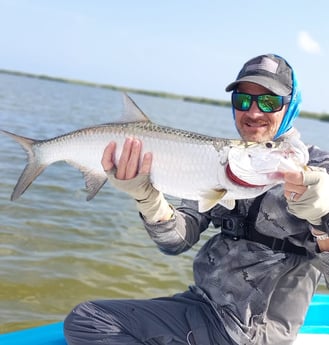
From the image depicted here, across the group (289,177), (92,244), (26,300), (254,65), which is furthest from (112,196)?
(289,177)

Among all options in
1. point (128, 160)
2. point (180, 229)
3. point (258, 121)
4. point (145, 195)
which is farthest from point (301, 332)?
point (128, 160)

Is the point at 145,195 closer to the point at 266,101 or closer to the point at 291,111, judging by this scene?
the point at 266,101

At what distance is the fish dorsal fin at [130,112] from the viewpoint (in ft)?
9.34

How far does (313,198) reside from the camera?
A: 236 centimetres

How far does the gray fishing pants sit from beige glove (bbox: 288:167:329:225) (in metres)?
0.97

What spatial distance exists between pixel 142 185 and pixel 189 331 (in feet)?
3.17

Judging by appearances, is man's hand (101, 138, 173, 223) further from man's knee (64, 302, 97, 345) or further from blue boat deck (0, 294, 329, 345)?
blue boat deck (0, 294, 329, 345)

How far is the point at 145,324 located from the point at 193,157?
114 centimetres

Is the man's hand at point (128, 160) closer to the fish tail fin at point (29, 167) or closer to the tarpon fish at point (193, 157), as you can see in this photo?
the tarpon fish at point (193, 157)

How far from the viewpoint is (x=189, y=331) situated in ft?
9.67

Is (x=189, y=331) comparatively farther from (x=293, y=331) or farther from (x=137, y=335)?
(x=293, y=331)

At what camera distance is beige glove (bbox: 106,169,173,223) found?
2818 mm

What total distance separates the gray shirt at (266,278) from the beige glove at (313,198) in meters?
0.42

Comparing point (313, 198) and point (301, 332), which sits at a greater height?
point (313, 198)
